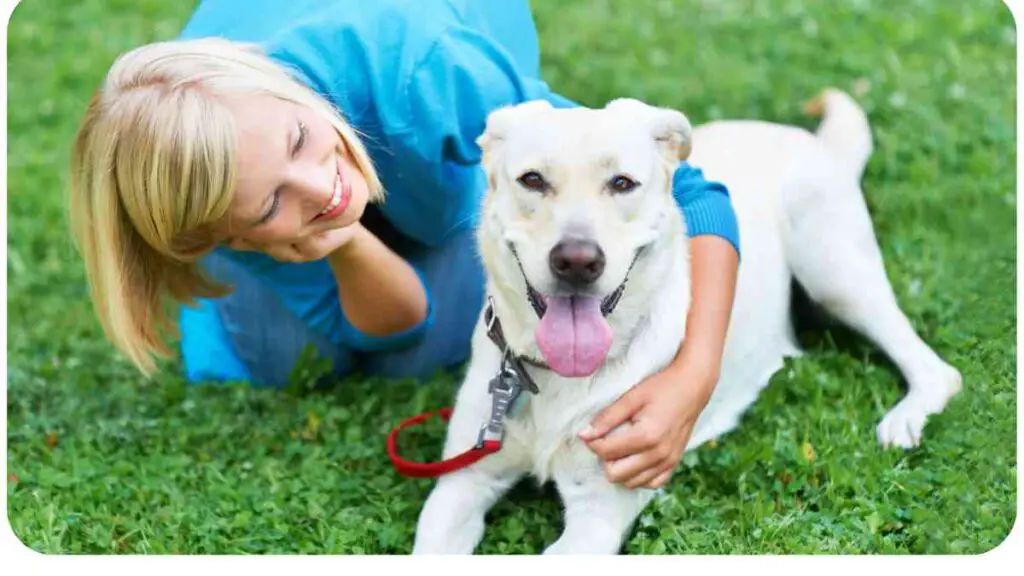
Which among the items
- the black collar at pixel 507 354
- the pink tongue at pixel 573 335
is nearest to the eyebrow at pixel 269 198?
the black collar at pixel 507 354

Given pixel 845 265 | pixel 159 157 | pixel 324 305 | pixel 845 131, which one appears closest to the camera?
pixel 159 157

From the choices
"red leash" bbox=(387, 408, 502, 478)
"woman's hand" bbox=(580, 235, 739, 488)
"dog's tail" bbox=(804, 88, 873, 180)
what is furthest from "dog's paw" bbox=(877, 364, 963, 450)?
"red leash" bbox=(387, 408, 502, 478)

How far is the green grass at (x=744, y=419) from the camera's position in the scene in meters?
3.07

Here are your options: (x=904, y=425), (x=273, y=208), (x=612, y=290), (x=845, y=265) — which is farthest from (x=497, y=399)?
(x=845, y=265)

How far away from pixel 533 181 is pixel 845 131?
6.07ft

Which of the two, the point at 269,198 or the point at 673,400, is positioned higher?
the point at 269,198

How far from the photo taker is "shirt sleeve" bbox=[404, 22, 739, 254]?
314 cm

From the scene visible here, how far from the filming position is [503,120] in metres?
2.85

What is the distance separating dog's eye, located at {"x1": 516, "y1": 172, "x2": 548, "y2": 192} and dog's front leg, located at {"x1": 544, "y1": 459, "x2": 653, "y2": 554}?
2.42ft

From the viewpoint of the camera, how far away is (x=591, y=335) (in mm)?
2740

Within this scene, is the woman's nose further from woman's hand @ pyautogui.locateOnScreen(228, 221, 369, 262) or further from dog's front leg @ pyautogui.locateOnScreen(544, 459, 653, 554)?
dog's front leg @ pyautogui.locateOnScreen(544, 459, 653, 554)

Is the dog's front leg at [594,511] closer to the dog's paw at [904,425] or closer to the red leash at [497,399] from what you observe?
the red leash at [497,399]

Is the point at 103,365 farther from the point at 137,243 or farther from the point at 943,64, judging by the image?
the point at 943,64

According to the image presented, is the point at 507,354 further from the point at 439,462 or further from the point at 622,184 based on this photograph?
the point at 622,184
